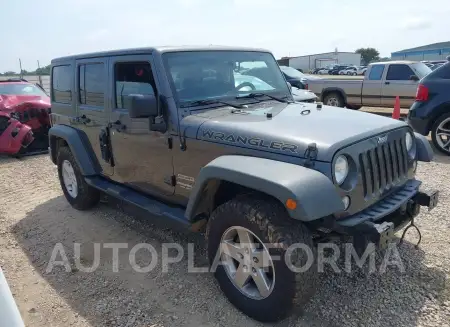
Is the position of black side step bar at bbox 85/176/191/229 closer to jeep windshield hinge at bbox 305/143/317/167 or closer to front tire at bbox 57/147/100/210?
front tire at bbox 57/147/100/210

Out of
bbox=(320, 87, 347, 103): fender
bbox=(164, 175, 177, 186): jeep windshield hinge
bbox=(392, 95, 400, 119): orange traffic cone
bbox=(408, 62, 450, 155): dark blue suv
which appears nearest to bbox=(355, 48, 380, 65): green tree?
bbox=(320, 87, 347, 103): fender

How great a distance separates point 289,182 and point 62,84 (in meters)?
3.98

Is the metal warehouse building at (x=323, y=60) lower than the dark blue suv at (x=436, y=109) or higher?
higher

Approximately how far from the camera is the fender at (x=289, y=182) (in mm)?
2346

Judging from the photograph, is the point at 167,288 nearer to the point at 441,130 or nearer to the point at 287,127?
the point at 287,127

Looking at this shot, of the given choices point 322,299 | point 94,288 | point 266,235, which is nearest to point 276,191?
point 266,235

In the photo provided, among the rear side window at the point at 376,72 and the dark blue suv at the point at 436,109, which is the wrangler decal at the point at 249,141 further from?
the rear side window at the point at 376,72

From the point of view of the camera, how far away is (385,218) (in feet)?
9.59

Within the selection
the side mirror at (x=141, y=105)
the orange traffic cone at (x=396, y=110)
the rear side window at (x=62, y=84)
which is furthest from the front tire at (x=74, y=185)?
the orange traffic cone at (x=396, y=110)

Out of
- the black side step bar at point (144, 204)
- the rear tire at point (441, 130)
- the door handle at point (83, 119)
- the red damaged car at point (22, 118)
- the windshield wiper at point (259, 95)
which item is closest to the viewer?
the black side step bar at point (144, 204)

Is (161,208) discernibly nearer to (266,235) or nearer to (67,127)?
(266,235)

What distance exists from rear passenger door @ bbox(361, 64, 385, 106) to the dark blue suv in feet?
14.1

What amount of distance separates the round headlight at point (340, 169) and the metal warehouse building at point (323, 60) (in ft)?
226

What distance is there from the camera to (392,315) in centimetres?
288
